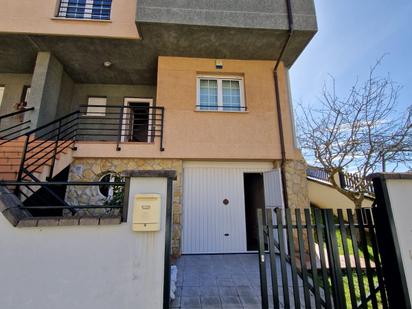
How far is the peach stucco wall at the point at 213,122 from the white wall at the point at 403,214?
12.0 ft

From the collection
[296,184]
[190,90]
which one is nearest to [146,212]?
[190,90]

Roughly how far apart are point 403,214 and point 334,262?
1.29 metres

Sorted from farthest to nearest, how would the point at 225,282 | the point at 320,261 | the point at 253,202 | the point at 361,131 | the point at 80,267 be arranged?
1. the point at 253,202
2. the point at 361,131
3. the point at 225,282
4. the point at 320,261
5. the point at 80,267

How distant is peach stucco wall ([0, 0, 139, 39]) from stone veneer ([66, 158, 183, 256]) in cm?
406

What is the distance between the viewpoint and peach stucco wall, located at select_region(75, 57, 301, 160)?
6480 mm

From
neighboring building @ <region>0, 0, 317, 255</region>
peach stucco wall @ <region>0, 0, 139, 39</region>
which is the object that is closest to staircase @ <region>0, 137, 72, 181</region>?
neighboring building @ <region>0, 0, 317, 255</region>

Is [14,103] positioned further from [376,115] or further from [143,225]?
[376,115]

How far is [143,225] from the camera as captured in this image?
2.54m

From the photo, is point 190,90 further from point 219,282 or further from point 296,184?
point 219,282

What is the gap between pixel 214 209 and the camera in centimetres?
670

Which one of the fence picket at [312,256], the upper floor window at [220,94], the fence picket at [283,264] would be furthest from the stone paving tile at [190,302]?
the upper floor window at [220,94]

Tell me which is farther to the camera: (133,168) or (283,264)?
(133,168)

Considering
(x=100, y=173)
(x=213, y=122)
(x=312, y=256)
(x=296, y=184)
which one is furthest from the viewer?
(x=213, y=122)

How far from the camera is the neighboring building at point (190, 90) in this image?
6.27m
